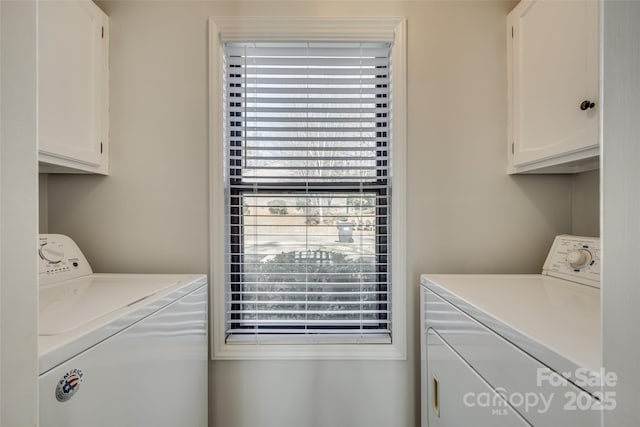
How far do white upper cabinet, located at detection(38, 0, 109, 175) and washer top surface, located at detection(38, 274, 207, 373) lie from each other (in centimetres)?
51

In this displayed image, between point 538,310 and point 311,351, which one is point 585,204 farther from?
point 311,351

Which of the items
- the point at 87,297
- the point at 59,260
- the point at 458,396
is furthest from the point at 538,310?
the point at 59,260

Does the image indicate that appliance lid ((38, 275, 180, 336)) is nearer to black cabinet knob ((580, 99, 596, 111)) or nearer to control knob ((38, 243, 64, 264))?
control knob ((38, 243, 64, 264))

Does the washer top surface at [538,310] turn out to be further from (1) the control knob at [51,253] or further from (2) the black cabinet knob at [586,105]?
(1) the control knob at [51,253]

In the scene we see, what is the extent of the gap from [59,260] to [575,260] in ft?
6.91

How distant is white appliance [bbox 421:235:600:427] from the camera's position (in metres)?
0.62

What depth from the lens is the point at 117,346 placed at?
797 millimetres

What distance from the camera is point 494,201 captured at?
60.4 inches
